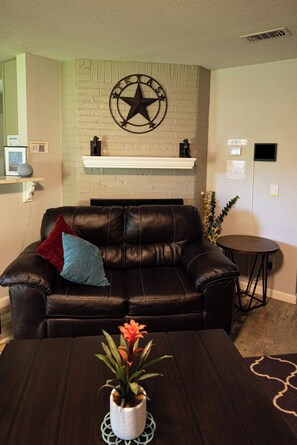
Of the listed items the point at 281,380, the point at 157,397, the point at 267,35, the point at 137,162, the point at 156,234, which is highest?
the point at 267,35

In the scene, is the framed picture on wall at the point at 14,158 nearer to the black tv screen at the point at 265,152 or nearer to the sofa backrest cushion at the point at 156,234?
the sofa backrest cushion at the point at 156,234

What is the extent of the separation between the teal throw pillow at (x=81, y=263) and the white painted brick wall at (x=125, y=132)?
3.74 feet

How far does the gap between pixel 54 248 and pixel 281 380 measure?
5.98 ft

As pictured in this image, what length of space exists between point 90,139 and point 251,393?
2.94 meters

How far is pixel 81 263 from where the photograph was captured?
2713 mm

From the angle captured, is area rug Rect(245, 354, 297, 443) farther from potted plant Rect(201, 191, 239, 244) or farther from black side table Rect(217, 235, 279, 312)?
potted plant Rect(201, 191, 239, 244)

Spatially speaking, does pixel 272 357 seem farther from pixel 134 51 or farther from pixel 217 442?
pixel 134 51

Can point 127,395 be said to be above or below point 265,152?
below

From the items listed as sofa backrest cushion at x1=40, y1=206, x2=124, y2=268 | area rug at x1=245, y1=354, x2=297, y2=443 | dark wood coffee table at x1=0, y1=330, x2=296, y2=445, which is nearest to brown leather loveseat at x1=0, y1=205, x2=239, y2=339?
sofa backrest cushion at x1=40, y1=206, x2=124, y2=268

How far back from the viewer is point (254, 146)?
3.79 metres

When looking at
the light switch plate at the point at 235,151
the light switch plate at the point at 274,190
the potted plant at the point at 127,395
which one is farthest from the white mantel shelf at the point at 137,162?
the potted plant at the point at 127,395

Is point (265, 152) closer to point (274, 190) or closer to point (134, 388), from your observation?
point (274, 190)

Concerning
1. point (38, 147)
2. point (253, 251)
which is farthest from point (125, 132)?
point (253, 251)

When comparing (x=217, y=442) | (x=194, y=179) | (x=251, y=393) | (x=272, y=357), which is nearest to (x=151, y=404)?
(x=217, y=442)
